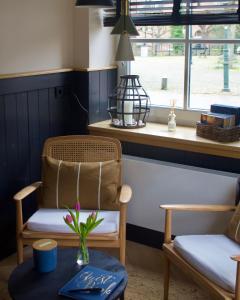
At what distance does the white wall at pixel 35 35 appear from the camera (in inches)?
108

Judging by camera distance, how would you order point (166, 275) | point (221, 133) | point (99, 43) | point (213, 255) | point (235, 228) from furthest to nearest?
point (99, 43) < point (221, 133) < point (166, 275) < point (235, 228) < point (213, 255)

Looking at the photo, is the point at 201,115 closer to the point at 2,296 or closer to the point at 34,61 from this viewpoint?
the point at 34,61

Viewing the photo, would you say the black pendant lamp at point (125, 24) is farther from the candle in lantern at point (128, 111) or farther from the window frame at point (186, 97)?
the candle in lantern at point (128, 111)

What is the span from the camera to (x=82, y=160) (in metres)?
3.01

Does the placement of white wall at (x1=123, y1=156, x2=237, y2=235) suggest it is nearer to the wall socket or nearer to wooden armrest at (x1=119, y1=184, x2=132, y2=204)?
wooden armrest at (x1=119, y1=184, x2=132, y2=204)

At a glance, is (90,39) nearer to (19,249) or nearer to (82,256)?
(19,249)

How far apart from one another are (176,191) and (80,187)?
25.4 inches

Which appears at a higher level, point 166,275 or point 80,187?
point 80,187

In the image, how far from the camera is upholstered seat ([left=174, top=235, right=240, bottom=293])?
6.75ft

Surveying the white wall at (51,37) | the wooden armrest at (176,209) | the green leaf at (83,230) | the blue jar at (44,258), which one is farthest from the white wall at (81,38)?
the blue jar at (44,258)

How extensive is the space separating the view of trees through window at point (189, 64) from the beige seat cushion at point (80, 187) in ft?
2.80

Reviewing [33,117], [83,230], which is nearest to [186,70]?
[33,117]

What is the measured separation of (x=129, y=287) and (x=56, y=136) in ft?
3.87

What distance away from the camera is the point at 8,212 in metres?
2.97
